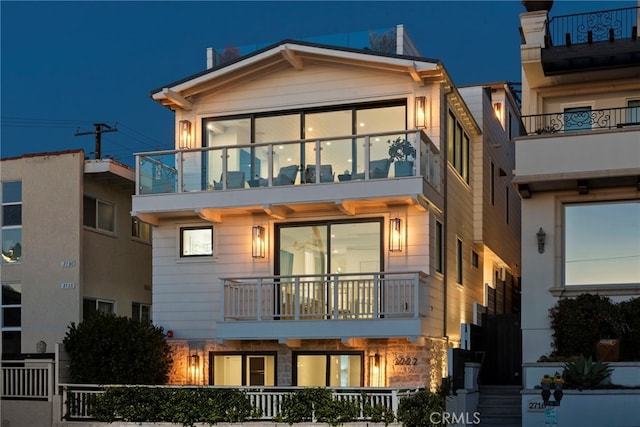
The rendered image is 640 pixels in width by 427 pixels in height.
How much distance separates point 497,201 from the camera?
28000mm

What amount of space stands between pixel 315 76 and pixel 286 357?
6838 millimetres

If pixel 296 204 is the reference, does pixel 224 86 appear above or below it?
above

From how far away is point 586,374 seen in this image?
657 inches

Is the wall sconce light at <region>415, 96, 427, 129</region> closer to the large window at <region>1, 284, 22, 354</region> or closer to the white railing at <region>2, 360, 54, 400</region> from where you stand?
the white railing at <region>2, 360, 54, 400</region>

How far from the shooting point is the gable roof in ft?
64.6

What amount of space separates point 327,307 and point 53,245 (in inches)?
346

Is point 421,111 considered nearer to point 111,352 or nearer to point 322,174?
point 322,174

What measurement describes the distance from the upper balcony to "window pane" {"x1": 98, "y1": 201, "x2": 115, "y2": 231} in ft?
13.3

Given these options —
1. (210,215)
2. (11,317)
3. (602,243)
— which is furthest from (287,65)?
(11,317)

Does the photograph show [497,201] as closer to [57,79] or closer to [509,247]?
[509,247]

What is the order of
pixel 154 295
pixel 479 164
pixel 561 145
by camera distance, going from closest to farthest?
pixel 561 145 < pixel 154 295 < pixel 479 164

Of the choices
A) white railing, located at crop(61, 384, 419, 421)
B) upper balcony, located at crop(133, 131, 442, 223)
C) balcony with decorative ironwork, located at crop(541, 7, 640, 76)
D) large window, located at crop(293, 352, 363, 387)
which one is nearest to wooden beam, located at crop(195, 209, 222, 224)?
upper balcony, located at crop(133, 131, 442, 223)

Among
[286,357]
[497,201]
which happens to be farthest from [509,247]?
[286,357]

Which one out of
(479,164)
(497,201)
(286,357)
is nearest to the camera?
(286,357)
